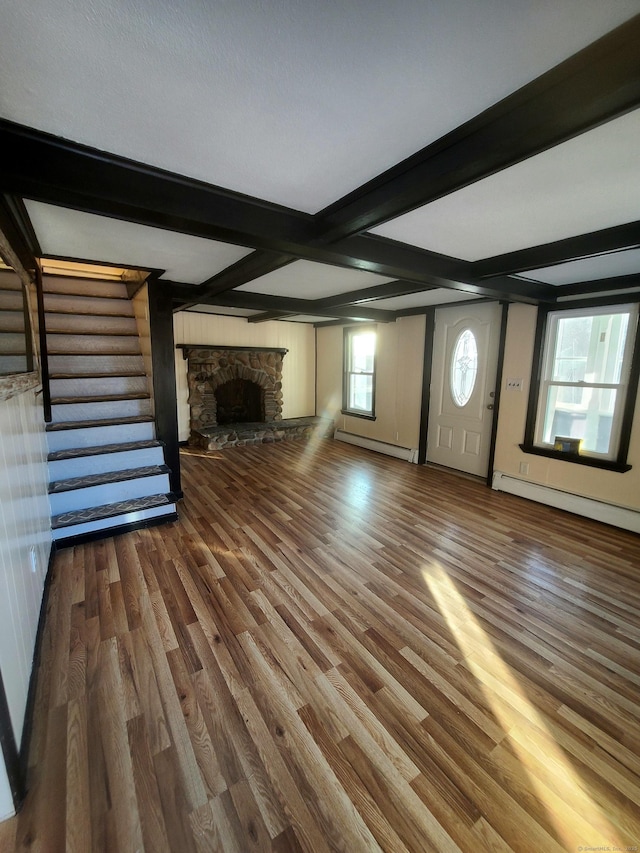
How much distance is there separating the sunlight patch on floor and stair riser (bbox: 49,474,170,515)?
105 inches

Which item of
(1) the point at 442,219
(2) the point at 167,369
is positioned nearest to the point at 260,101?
(1) the point at 442,219

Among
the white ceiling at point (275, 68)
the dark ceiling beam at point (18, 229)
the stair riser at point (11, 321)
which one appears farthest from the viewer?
the dark ceiling beam at point (18, 229)

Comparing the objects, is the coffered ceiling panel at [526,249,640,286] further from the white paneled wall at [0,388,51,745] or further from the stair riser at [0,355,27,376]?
the white paneled wall at [0,388,51,745]

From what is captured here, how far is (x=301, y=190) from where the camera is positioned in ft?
4.92

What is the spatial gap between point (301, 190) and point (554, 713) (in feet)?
8.37

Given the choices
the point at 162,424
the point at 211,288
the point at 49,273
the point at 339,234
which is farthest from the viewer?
the point at 49,273

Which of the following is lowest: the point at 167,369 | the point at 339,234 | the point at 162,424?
the point at 162,424

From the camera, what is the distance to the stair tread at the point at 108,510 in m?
2.77

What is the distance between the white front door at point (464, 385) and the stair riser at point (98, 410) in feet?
12.1

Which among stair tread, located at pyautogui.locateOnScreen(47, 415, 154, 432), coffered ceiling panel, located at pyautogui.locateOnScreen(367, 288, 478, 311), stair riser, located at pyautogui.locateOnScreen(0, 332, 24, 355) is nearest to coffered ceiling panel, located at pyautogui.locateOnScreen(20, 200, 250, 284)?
stair riser, located at pyautogui.locateOnScreen(0, 332, 24, 355)

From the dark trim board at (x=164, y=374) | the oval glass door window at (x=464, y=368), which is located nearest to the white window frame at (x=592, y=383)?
the oval glass door window at (x=464, y=368)

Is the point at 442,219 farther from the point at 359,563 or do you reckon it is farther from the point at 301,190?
the point at 359,563

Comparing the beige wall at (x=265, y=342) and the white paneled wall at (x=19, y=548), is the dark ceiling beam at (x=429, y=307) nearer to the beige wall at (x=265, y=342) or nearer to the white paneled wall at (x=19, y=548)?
the beige wall at (x=265, y=342)

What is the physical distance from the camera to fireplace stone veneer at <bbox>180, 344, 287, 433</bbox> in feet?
18.7
